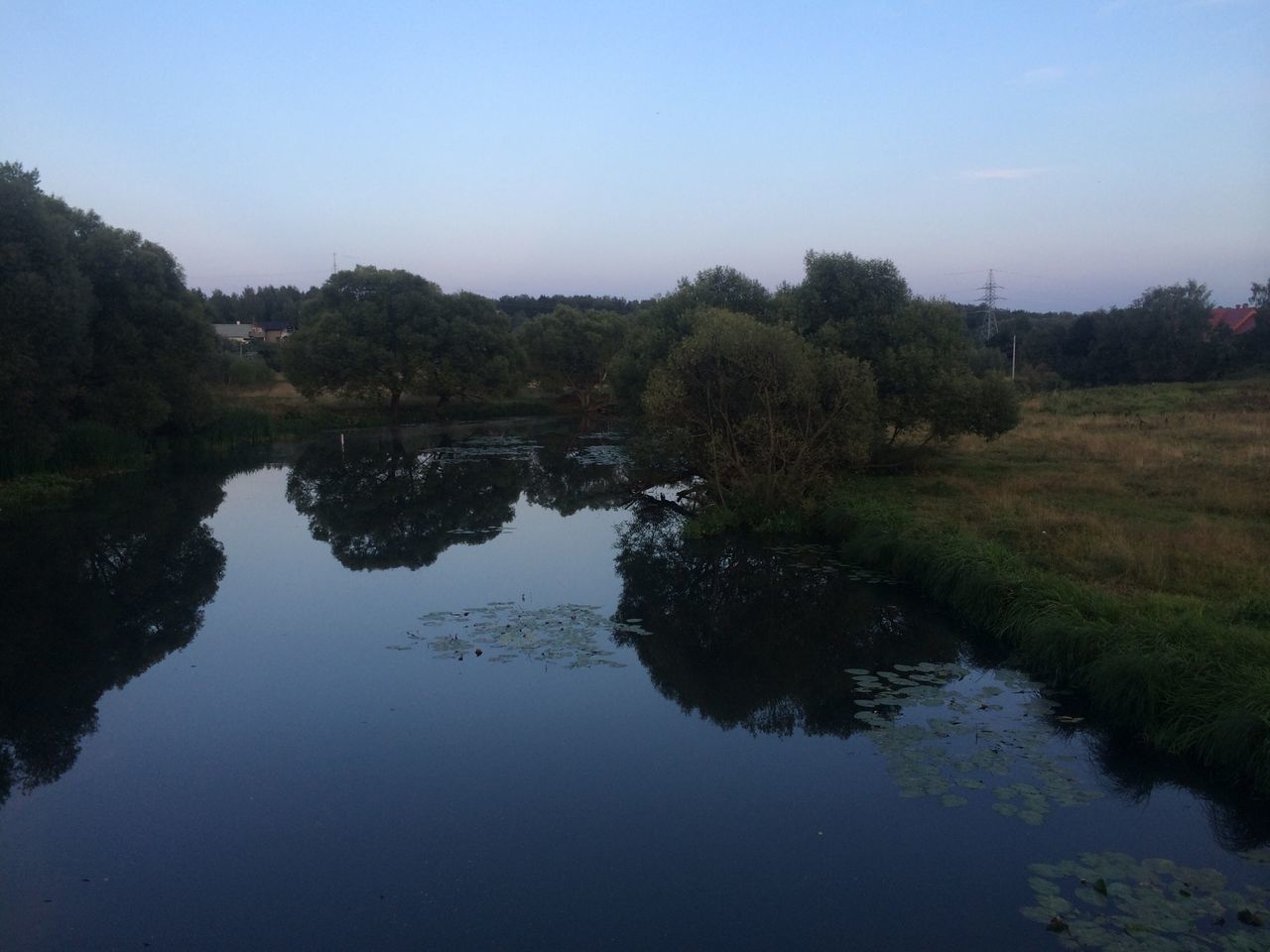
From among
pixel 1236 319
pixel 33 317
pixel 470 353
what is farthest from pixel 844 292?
pixel 1236 319

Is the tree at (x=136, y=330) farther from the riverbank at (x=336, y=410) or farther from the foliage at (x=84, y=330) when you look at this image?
the riverbank at (x=336, y=410)

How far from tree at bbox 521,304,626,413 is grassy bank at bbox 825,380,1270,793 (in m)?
34.0

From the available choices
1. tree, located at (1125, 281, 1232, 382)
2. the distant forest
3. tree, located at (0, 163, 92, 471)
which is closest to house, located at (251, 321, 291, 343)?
the distant forest

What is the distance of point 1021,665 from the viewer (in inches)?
411

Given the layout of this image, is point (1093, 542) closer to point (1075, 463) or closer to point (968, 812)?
point (968, 812)

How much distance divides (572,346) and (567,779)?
4976 cm

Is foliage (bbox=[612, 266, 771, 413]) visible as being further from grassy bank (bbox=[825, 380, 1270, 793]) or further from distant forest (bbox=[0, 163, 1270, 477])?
grassy bank (bbox=[825, 380, 1270, 793])

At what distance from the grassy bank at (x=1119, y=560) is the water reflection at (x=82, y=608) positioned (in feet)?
31.9

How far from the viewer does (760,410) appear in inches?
742

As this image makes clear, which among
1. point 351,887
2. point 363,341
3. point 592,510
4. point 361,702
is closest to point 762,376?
point 592,510

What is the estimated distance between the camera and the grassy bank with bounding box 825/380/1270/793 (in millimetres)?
8250

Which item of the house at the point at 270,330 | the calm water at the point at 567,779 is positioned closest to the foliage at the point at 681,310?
the calm water at the point at 567,779

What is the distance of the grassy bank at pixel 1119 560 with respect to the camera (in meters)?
8.25

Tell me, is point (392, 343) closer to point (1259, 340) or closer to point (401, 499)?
point (401, 499)
